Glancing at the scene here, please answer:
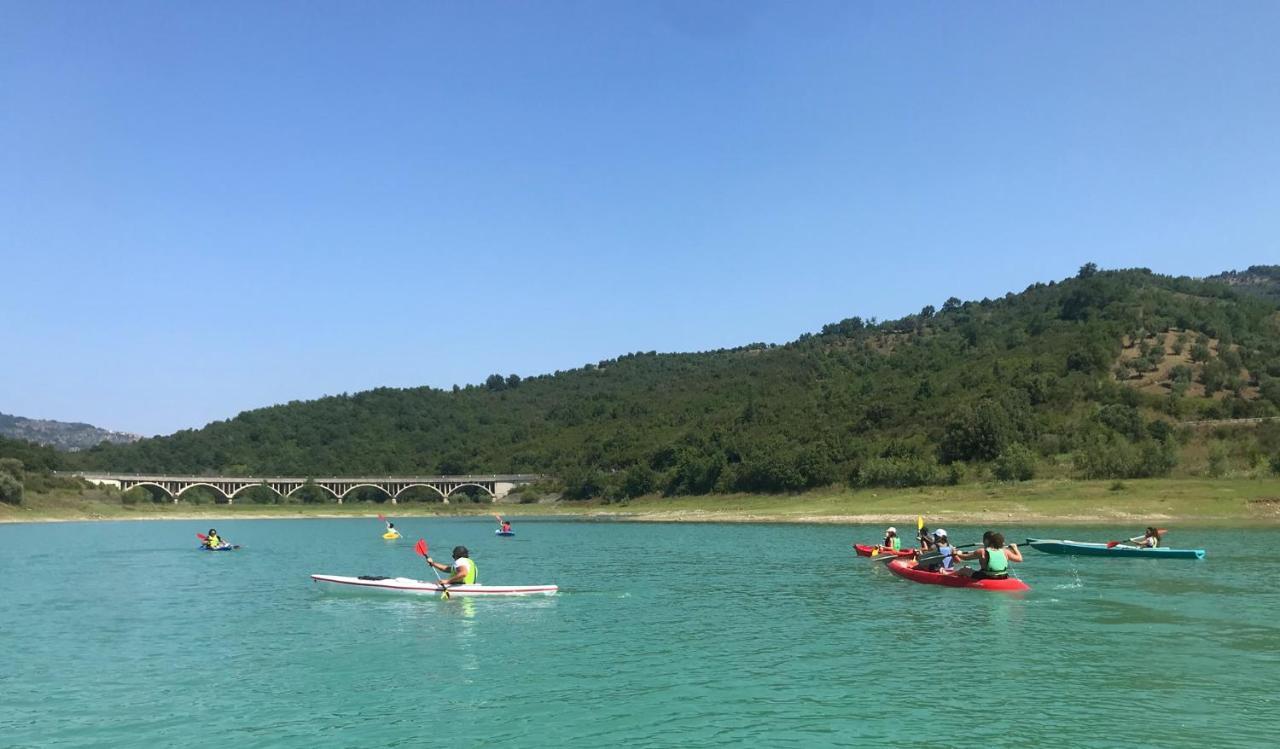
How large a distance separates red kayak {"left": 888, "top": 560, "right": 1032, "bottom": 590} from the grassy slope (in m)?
34.9

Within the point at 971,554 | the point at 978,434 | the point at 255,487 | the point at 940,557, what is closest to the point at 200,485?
the point at 255,487

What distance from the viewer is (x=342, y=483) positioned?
601 feet

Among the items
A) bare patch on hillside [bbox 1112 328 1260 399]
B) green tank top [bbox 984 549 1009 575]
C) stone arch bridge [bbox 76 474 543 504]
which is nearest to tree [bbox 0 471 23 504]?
stone arch bridge [bbox 76 474 543 504]

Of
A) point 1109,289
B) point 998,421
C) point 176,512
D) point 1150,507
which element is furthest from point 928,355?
point 176,512

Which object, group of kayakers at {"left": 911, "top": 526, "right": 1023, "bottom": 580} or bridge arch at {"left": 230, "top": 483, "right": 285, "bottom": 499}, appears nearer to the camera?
group of kayakers at {"left": 911, "top": 526, "right": 1023, "bottom": 580}

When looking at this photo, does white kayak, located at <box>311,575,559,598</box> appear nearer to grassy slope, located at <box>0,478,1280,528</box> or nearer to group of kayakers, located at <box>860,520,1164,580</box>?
group of kayakers, located at <box>860,520,1164,580</box>

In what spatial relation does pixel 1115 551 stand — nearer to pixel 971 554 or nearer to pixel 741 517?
pixel 971 554

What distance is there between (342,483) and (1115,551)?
159427mm

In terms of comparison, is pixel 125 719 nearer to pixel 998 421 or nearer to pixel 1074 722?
pixel 1074 722

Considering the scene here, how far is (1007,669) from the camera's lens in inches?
830

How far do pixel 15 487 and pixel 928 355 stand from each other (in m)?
131

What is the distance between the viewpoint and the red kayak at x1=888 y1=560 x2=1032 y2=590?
3306cm

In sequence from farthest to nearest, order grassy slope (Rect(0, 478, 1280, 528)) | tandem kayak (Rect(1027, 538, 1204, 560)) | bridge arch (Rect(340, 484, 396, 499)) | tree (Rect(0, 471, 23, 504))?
bridge arch (Rect(340, 484, 396, 499))
tree (Rect(0, 471, 23, 504))
grassy slope (Rect(0, 478, 1280, 528))
tandem kayak (Rect(1027, 538, 1204, 560))

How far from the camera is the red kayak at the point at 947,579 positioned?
33062 mm
